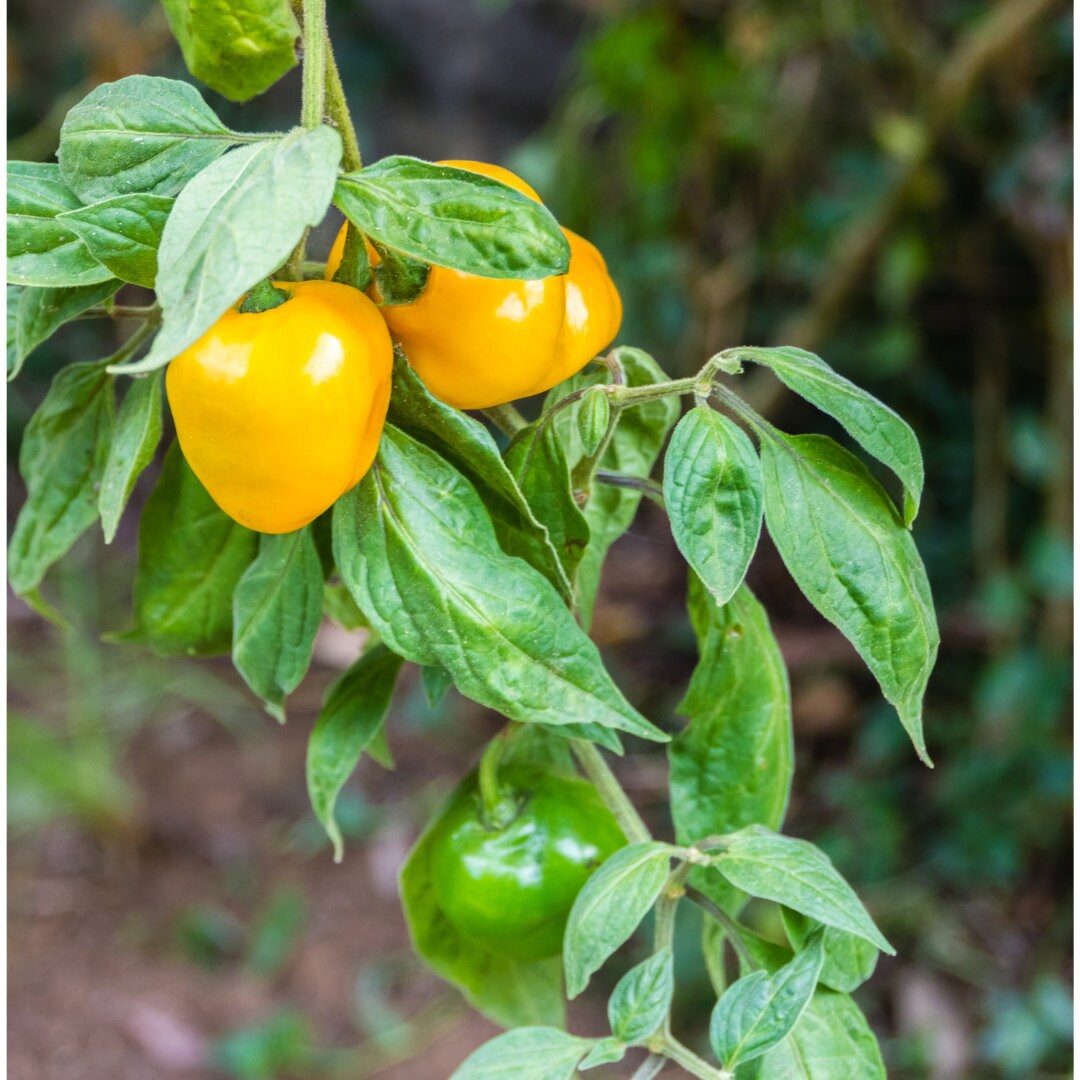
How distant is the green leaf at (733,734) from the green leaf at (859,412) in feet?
0.33

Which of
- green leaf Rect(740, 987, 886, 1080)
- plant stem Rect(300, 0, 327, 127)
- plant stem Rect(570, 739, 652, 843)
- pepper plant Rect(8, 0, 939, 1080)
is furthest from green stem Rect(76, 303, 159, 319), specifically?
green leaf Rect(740, 987, 886, 1080)

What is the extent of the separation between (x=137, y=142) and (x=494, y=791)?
0.81ft

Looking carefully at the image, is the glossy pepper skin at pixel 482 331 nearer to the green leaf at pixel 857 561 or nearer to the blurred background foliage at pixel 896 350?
the green leaf at pixel 857 561

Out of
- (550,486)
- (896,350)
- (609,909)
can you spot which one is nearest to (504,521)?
(550,486)

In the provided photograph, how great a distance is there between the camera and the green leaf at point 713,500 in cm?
33

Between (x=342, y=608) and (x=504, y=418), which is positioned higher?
(x=504, y=418)

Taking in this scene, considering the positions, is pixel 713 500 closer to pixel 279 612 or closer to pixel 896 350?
pixel 279 612

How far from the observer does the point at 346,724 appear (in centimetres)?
43

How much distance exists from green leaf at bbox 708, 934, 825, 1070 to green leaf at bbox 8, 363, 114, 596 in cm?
27

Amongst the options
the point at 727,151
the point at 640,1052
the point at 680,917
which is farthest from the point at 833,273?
the point at 640,1052

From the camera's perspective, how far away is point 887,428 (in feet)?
1.11

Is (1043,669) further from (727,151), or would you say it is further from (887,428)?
(887,428)

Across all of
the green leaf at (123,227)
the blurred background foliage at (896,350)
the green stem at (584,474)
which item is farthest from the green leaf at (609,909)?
the blurred background foliage at (896,350)

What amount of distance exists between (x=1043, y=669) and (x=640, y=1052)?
1.94ft
